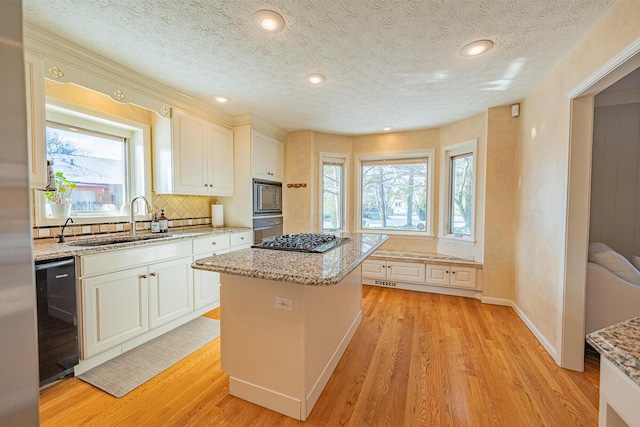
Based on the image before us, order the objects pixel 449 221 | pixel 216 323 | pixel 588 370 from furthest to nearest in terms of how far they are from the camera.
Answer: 1. pixel 449 221
2. pixel 216 323
3. pixel 588 370

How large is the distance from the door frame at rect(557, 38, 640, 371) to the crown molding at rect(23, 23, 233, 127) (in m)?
3.50

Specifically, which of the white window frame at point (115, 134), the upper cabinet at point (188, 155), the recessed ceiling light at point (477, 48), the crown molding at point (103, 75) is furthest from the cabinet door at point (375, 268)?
the crown molding at point (103, 75)

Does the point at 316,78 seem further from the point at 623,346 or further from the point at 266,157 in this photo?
the point at 623,346

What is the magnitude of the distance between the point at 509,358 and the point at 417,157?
2.84 meters

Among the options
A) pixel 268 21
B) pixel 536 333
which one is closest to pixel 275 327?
pixel 268 21

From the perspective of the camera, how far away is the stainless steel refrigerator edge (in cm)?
44

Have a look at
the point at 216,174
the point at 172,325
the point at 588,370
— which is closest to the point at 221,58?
the point at 216,174

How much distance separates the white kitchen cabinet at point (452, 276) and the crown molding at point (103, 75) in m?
3.66

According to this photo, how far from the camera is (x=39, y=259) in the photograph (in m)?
1.57

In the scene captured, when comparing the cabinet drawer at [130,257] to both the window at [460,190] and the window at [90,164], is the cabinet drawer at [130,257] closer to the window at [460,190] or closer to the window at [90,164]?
the window at [90,164]

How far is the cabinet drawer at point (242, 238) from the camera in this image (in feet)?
10.4

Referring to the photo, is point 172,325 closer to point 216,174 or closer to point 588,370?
point 216,174

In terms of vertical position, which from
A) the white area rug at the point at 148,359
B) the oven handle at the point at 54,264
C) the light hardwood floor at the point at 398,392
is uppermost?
the oven handle at the point at 54,264

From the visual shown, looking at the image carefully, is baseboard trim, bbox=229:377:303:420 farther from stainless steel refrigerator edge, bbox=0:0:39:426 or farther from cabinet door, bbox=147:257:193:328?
stainless steel refrigerator edge, bbox=0:0:39:426
